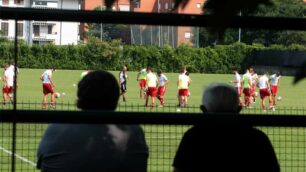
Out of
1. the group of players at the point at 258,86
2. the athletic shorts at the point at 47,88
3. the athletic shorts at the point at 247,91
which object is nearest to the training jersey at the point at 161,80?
the group of players at the point at 258,86

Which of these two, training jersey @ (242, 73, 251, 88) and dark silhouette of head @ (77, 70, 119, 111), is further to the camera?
training jersey @ (242, 73, 251, 88)

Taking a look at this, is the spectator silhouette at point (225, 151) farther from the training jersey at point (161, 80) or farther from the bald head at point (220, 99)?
the training jersey at point (161, 80)

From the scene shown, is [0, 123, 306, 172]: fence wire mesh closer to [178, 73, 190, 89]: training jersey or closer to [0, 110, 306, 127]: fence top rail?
[0, 110, 306, 127]: fence top rail

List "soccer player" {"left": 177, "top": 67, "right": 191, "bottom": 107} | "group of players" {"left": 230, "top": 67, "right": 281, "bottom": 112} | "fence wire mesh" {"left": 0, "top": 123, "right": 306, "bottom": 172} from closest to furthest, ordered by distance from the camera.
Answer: "fence wire mesh" {"left": 0, "top": 123, "right": 306, "bottom": 172} → "soccer player" {"left": 177, "top": 67, "right": 191, "bottom": 107} → "group of players" {"left": 230, "top": 67, "right": 281, "bottom": 112}

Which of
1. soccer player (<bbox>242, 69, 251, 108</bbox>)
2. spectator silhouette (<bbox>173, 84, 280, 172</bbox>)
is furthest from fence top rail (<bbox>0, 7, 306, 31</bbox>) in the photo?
soccer player (<bbox>242, 69, 251, 108</bbox>)

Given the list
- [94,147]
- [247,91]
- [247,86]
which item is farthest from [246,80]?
[94,147]

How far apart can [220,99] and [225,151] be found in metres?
0.52

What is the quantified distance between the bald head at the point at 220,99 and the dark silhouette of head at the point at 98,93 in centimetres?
53

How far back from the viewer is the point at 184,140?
312 cm

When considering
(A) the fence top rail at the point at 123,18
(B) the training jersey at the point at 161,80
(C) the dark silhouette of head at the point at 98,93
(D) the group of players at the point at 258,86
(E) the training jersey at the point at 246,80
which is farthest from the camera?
→ (E) the training jersey at the point at 246,80

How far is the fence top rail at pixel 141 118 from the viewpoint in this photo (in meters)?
1.96

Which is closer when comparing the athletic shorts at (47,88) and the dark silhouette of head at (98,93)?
the dark silhouette of head at (98,93)

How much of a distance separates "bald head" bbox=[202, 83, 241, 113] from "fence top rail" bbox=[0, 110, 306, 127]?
53.2 inches

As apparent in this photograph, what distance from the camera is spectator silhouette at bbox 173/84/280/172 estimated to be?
2.89 meters
